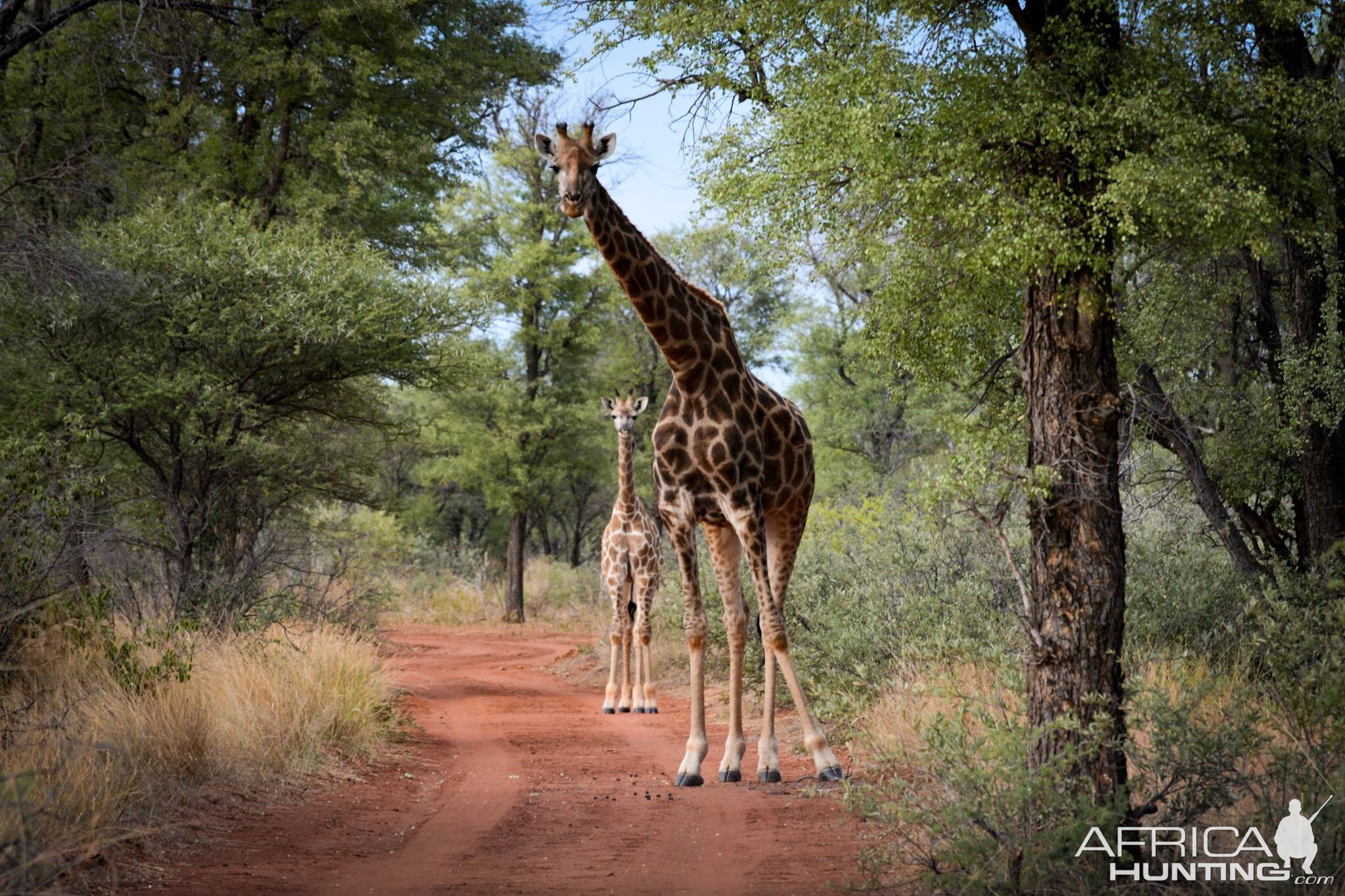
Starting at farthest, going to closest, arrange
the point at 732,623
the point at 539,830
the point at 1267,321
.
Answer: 1. the point at 1267,321
2. the point at 732,623
3. the point at 539,830

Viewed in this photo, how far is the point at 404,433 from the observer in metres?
16.3

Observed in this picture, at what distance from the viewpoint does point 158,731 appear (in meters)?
7.49

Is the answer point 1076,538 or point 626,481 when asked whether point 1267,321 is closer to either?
point 1076,538

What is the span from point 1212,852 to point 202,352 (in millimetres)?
11544

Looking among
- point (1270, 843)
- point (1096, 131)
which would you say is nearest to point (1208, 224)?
point (1096, 131)

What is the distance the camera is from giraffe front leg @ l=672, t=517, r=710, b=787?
827 cm

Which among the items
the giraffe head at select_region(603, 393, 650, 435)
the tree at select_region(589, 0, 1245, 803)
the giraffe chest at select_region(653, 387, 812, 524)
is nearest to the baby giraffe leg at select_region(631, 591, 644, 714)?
the giraffe head at select_region(603, 393, 650, 435)

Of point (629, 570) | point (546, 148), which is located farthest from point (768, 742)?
point (629, 570)

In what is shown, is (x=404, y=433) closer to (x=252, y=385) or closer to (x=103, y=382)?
(x=252, y=385)

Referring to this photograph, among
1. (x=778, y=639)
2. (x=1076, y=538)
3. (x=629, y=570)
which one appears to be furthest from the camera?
(x=629, y=570)

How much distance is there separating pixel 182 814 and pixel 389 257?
1513cm

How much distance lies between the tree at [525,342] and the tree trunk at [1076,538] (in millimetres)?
19382

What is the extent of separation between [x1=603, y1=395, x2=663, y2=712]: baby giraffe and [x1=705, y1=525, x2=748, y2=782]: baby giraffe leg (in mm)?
4375

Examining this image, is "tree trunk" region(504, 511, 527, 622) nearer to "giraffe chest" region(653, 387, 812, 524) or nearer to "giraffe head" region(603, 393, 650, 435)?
"giraffe head" region(603, 393, 650, 435)
